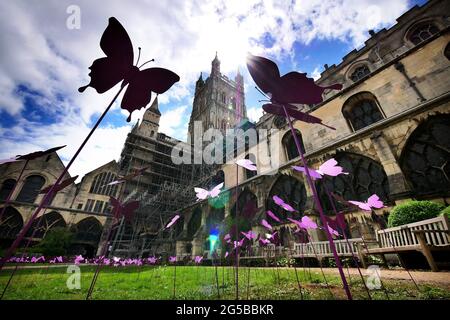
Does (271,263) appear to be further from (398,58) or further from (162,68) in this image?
(398,58)

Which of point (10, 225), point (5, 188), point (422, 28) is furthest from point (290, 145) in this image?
point (5, 188)

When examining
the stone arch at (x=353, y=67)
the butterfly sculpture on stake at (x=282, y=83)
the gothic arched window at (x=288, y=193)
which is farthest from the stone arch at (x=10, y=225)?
the stone arch at (x=353, y=67)

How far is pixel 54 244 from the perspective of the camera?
16984mm

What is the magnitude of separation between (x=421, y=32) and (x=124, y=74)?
16.4m

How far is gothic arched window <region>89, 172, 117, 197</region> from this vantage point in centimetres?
2527

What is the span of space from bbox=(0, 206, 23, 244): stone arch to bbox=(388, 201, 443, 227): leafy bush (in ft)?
96.1

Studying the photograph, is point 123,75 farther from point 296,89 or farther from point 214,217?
point 214,217

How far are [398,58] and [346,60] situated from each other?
415cm

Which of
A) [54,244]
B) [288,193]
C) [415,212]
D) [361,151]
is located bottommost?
[415,212]

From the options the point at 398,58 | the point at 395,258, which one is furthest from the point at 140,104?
the point at 398,58

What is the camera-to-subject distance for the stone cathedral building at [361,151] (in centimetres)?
764

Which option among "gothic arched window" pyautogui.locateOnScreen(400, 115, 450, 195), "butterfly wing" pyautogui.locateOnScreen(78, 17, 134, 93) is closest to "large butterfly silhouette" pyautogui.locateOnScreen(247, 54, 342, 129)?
"butterfly wing" pyautogui.locateOnScreen(78, 17, 134, 93)

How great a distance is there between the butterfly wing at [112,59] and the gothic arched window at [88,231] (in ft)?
87.8
